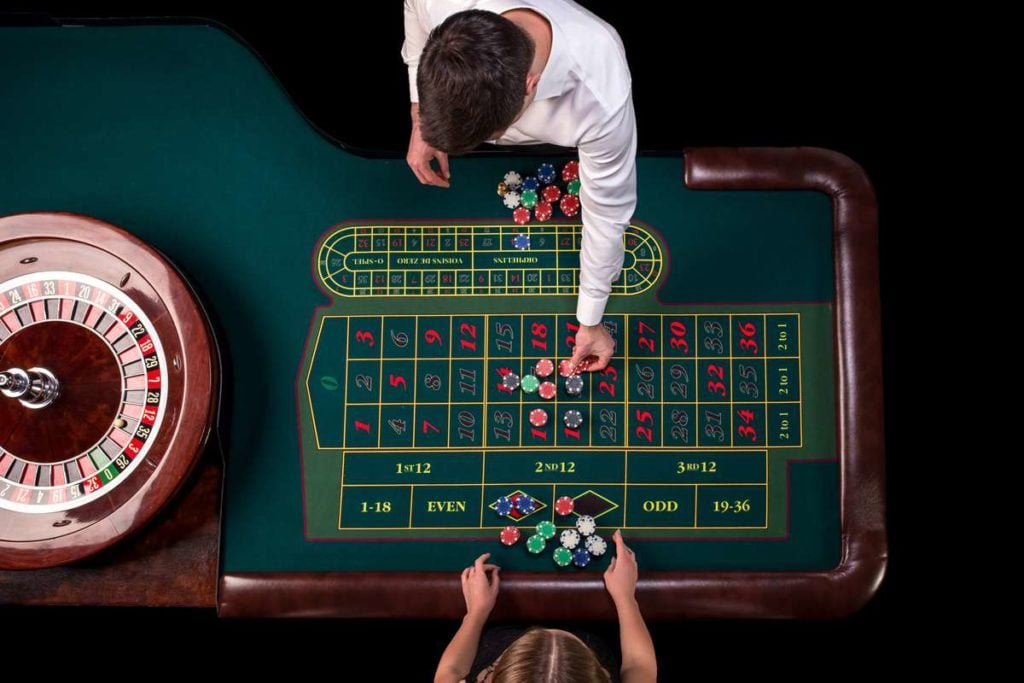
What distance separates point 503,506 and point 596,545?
1.12 feet

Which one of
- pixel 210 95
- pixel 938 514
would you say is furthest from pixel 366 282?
pixel 938 514

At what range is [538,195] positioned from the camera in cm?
285

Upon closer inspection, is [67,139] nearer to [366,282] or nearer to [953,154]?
[366,282]

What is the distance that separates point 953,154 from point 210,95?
10.3 ft

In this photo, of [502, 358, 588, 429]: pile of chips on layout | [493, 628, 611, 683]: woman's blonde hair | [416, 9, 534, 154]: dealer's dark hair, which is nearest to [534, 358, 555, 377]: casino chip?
[502, 358, 588, 429]: pile of chips on layout

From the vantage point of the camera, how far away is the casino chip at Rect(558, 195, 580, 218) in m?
2.83

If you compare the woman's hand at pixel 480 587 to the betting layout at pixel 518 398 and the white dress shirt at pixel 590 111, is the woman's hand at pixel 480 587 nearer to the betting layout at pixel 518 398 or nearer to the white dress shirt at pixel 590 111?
the betting layout at pixel 518 398

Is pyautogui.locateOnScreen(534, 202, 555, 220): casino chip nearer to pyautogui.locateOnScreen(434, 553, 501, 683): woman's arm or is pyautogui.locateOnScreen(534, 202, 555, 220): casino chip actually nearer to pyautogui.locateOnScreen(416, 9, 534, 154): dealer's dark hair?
pyautogui.locateOnScreen(416, 9, 534, 154): dealer's dark hair

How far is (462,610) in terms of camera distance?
8.66 ft

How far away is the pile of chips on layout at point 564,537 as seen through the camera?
8.70ft

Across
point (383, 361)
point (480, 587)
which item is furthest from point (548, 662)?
point (383, 361)

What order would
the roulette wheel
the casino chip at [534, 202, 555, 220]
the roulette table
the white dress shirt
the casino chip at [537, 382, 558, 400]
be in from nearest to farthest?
the white dress shirt → the roulette wheel → the roulette table → the casino chip at [537, 382, 558, 400] → the casino chip at [534, 202, 555, 220]

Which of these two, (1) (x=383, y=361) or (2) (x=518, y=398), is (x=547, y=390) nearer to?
(2) (x=518, y=398)

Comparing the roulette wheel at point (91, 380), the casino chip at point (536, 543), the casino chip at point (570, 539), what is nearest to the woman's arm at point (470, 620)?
the casino chip at point (536, 543)
